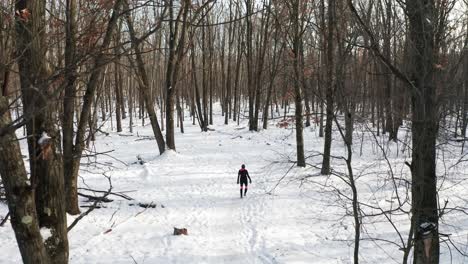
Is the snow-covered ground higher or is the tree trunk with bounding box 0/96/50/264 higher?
the tree trunk with bounding box 0/96/50/264

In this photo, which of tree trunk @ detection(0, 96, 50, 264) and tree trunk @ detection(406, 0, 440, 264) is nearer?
tree trunk @ detection(0, 96, 50, 264)

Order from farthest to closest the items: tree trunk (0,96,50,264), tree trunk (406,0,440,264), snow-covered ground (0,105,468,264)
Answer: snow-covered ground (0,105,468,264) < tree trunk (406,0,440,264) < tree trunk (0,96,50,264)

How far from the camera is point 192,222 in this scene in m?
10.1

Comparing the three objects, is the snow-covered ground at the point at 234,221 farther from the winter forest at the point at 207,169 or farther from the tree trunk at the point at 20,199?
the tree trunk at the point at 20,199

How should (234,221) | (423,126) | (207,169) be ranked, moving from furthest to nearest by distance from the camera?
(207,169) → (234,221) → (423,126)

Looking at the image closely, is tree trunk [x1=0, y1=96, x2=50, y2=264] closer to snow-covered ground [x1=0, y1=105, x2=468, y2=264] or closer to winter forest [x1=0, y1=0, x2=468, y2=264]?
winter forest [x1=0, y1=0, x2=468, y2=264]

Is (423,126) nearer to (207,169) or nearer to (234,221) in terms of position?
(234,221)

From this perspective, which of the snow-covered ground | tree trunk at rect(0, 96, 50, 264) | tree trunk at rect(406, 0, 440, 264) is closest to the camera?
tree trunk at rect(0, 96, 50, 264)

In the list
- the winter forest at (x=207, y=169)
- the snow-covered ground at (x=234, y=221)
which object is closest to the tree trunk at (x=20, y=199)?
the winter forest at (x=207, y=169)

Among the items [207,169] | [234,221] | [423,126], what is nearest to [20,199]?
[423,126]

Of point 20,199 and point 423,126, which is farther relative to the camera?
point 423,126

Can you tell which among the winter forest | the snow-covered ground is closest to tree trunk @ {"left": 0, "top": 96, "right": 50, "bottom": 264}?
the winter forest

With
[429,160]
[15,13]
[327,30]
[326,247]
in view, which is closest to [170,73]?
[327,30]

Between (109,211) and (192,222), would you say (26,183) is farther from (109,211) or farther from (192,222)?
(109,211)
